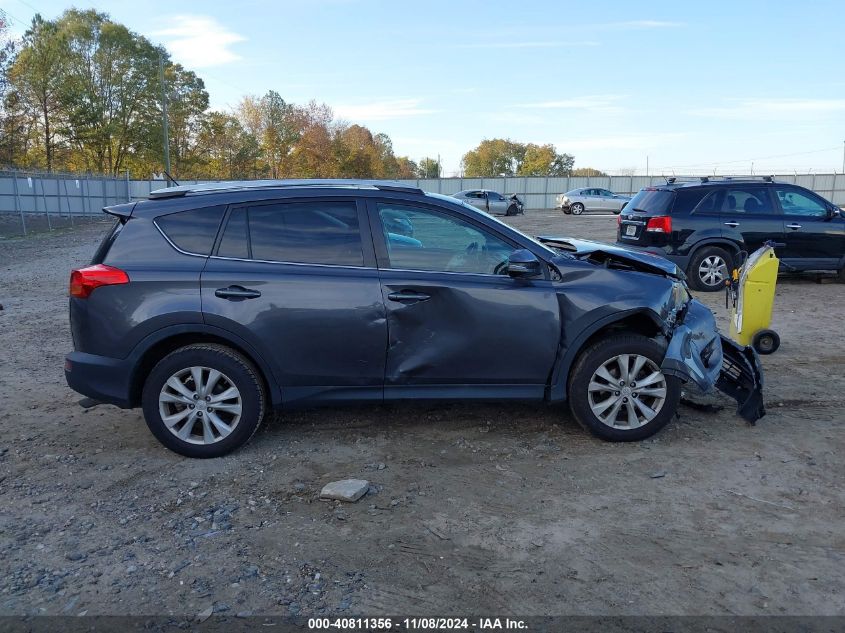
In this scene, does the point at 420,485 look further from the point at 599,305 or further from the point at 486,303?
the point at 599,305

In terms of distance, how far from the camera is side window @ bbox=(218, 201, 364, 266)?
475cm

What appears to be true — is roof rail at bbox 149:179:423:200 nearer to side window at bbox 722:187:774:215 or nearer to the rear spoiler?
the rear spoiler

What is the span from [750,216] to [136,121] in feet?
186

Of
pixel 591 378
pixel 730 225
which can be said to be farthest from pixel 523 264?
pixel 730 225

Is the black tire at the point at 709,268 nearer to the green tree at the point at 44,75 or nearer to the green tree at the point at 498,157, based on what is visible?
the green tree at the point at 44,75

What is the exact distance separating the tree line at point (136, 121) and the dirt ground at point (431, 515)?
4693 centimetres

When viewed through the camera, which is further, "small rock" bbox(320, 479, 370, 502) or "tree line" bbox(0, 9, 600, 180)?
"tree line" bbox(0, 9, 600, 180)

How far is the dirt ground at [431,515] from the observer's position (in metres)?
3.19

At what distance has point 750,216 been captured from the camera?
11.3 metres

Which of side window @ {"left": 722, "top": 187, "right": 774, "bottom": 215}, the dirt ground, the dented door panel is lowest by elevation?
the dirt ground

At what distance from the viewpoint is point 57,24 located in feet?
184

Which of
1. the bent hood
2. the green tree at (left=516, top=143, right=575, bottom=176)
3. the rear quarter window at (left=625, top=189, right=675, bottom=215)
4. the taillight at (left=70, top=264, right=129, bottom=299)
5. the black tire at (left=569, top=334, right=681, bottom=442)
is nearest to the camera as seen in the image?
the taillight at (left=70, top=264, right=129, bottom=299)

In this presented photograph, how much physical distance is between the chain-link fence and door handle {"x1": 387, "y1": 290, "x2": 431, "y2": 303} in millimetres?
10724

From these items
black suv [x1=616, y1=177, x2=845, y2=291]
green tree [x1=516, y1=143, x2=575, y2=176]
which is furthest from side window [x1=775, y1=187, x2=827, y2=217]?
green tree [x1=516, y1=143, x2=575, y2=176]
